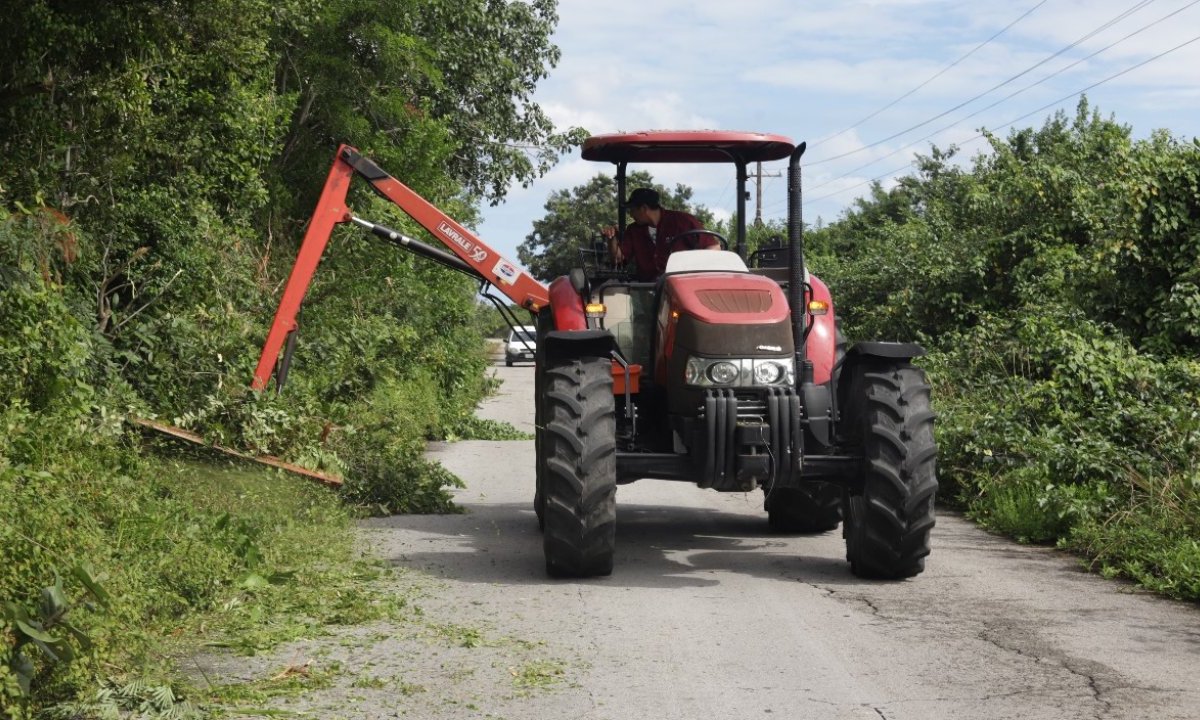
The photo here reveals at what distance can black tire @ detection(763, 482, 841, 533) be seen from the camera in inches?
462

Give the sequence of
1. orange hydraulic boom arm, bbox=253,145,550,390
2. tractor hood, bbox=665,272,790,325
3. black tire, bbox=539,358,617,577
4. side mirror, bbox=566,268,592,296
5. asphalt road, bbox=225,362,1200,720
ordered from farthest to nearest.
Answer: orange hydraulic boom arm, bbox=253,145,550,390, side mirror, bbox=566,268,592,296, tractor hood, bbox=665,272,790,325, black tire, bbox=539,358,617,577, asphalt road, bbox=225,362,1200,720

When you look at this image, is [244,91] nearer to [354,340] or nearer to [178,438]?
[354,340]

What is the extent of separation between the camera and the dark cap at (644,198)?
11453mm

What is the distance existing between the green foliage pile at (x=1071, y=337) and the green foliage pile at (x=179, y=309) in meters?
5.35

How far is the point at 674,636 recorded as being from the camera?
7832 millimetres

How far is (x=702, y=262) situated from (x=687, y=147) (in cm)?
114

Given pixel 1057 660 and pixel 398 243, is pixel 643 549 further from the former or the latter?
pixel 1057 660

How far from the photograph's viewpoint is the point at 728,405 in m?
9.51

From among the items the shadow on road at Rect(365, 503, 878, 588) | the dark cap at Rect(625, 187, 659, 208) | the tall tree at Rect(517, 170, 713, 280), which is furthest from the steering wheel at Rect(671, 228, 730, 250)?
the tall tree at Rect(517, 170, 713, 280)

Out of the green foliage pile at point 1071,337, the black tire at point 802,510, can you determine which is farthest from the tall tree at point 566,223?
the black tire at point 802,510

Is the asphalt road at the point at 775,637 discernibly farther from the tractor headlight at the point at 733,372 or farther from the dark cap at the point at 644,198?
the dark cap at the point at 644,198

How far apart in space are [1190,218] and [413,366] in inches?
488

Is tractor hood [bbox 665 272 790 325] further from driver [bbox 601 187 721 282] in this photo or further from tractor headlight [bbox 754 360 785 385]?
driver [bbox 601 187 721 282]

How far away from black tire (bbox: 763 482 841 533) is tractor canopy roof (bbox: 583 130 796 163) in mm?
2661
